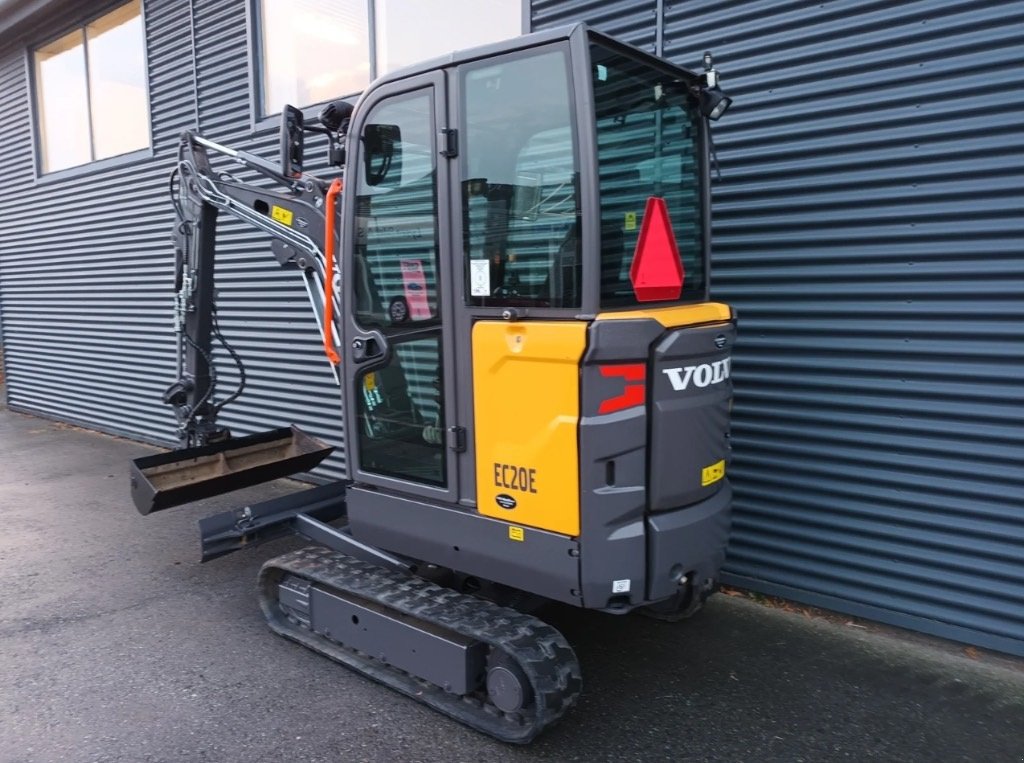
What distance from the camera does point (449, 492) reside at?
3.32 m

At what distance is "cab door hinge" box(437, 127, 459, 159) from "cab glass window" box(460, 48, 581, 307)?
0.17 ft

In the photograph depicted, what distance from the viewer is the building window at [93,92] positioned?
8969 millimetres

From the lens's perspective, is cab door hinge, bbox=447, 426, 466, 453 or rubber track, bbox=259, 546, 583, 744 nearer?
rubber track, bbox=259, 546, 583, 744

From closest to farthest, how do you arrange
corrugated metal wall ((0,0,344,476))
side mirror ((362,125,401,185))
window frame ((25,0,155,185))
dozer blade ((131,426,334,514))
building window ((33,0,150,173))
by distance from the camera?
1. side mirror ((362,125,401,185))
2. dozer blade ((131,426,334,514))
3. corrugated metal wall ((0,0,344,476))
4. window frame ((25,0,155,185))
5. building window ((33,0,150,173))

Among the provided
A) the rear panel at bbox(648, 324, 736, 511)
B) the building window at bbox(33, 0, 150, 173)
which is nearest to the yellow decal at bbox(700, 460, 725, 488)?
the rear panel at bbox(648, 324, 736, 511)

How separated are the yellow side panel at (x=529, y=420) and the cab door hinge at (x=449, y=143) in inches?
28.6

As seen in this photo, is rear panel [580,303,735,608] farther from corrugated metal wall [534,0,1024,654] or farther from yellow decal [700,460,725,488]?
corrugated metal wall [534,0,1024,654]

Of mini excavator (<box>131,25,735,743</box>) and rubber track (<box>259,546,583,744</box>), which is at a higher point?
mini excavator (<box>131,25,735,743</box>)

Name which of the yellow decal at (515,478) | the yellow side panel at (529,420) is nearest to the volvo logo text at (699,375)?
the yellow side panel at (529,420)

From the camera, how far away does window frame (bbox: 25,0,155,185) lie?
8562 mm

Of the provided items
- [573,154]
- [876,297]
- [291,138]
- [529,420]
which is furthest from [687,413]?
[291,138]

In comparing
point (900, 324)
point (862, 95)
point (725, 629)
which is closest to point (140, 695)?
point (725, 629)

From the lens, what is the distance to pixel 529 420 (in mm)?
2971

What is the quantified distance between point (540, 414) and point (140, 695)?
2372 millimetres
